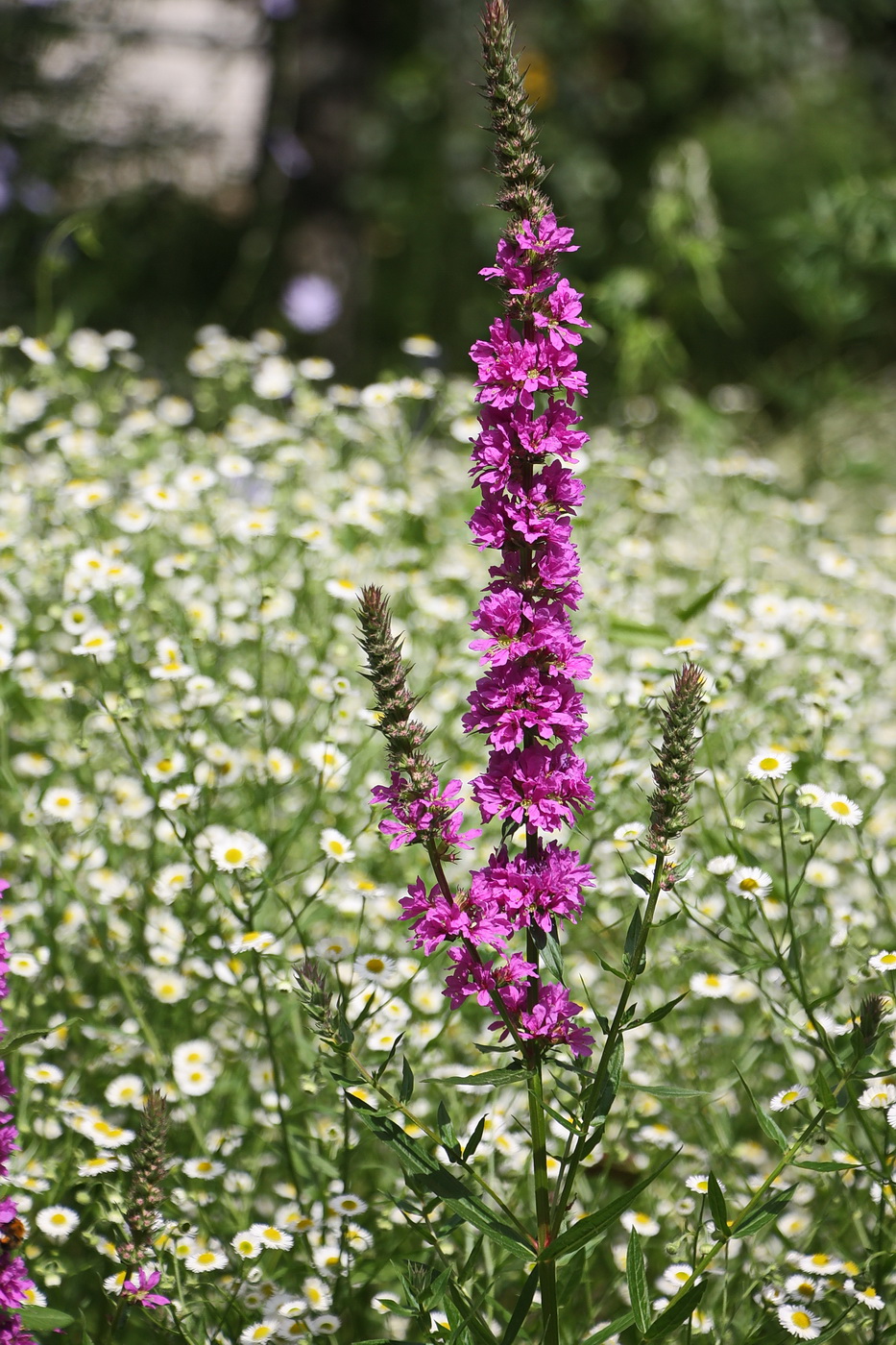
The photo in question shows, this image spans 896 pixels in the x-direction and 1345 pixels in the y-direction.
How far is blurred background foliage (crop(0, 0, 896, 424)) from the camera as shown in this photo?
486 cm

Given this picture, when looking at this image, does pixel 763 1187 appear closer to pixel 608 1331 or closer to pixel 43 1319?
pixel 608 1331

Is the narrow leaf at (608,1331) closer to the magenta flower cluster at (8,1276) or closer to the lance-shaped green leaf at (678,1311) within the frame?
the lance-shaped green leaf at (678,1311)

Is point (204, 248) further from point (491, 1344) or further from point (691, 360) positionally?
point (491, 1344)

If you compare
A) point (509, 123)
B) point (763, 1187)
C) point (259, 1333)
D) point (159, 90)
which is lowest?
point (259, 1333)

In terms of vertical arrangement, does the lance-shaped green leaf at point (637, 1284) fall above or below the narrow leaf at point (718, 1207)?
below

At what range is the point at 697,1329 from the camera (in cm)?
176

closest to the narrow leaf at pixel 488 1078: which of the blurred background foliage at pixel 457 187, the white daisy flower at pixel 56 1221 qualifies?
the white daisy flower at pixel 56 1221

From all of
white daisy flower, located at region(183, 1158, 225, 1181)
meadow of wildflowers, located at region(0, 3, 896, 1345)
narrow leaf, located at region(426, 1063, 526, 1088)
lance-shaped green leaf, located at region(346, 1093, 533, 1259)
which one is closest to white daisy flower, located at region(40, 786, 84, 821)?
meadow of wildflowers, located at region(0, 3, 896, 1345)

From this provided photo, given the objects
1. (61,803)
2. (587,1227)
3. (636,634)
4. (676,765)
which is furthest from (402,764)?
(636,634)

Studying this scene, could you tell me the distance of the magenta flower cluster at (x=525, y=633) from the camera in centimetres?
133

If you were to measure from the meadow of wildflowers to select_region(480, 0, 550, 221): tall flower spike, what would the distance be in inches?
0.7

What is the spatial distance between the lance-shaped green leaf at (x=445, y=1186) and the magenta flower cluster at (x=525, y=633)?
182mm

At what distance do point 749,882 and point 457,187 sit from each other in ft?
29.2

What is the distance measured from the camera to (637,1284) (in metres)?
1.45
